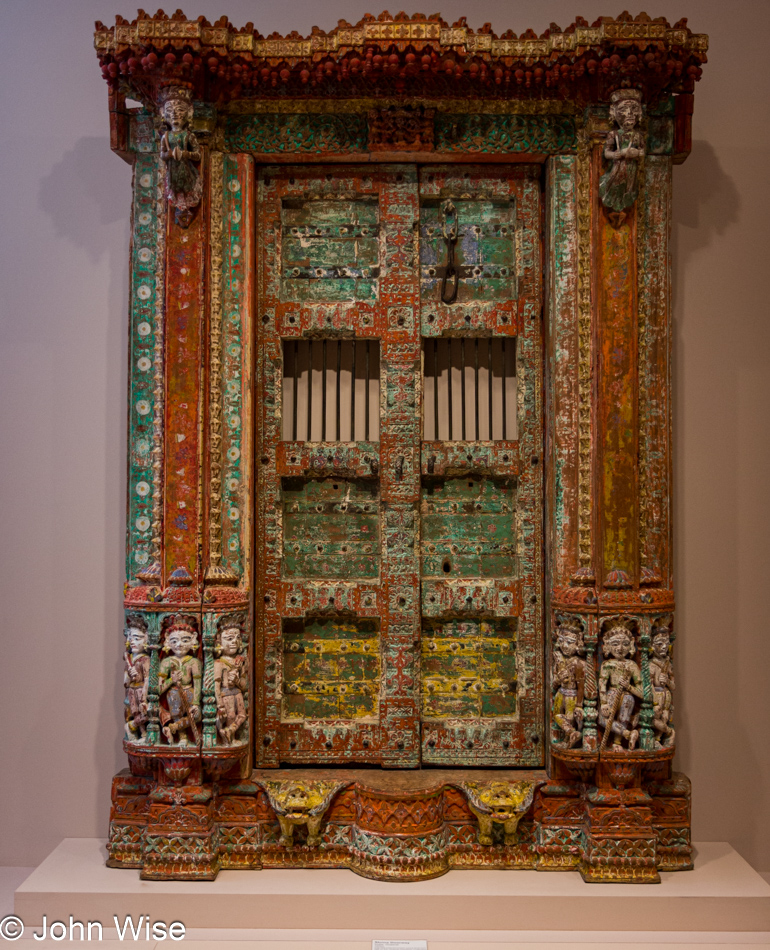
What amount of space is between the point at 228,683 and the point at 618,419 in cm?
232

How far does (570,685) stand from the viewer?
161 inches

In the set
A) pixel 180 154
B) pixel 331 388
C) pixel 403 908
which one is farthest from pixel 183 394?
pixel 403 908

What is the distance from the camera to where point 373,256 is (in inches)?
179

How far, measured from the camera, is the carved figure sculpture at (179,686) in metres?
4.04

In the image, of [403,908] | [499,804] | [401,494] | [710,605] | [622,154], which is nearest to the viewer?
→ [403,908]

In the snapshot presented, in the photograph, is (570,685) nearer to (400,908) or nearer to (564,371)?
(400,908)

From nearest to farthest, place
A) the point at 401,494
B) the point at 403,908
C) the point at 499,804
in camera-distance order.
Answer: the point at 403,908 → the point at 499,804 → the point at 401,494

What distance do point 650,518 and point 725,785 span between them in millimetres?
1781

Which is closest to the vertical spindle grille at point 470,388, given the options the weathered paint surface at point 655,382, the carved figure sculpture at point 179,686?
the weathered paint surface at point 655,382

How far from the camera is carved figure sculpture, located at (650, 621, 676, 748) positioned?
13.3 ft

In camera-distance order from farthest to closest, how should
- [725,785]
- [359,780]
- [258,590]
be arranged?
[725,785], [258,590], [359,780]

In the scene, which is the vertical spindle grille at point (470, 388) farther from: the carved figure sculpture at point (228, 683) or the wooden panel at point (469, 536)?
the carved figure sculpture at point (228, 683)

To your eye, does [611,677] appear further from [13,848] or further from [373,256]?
[13,848]

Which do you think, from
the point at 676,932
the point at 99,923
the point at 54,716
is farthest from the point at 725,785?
the point at 54,716
